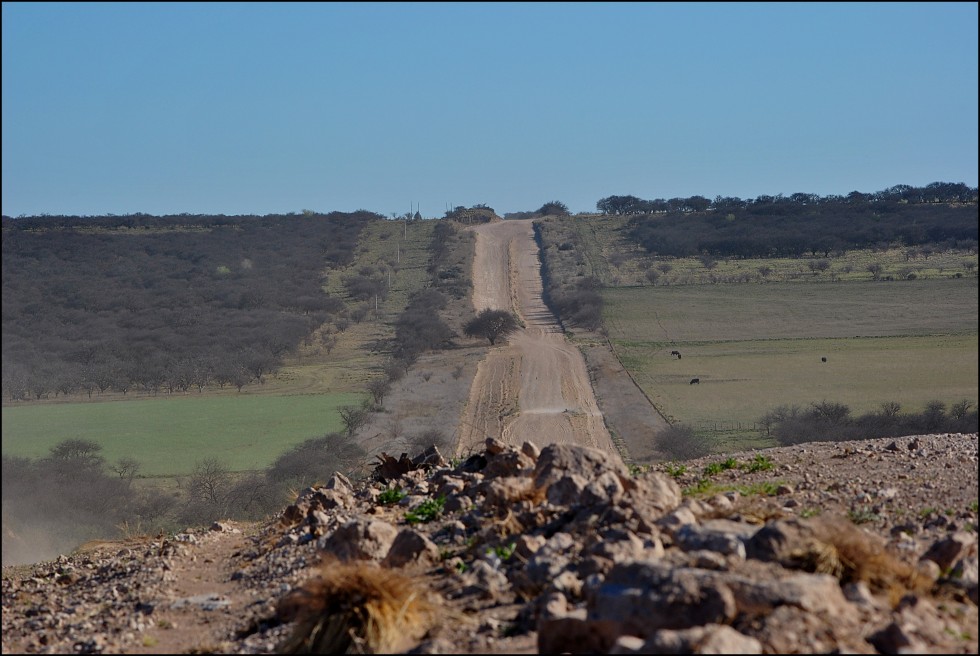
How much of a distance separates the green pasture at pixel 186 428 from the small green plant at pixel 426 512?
1359cm

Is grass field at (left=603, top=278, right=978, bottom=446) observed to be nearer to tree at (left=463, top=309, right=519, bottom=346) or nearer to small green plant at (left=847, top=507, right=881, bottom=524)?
tree at (left=463, top=309, right=519, bottom=346)

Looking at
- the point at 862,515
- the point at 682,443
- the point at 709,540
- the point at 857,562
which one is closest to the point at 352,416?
the point at 682,443

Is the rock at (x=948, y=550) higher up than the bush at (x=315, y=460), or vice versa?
the rock at (x=948, y=550)

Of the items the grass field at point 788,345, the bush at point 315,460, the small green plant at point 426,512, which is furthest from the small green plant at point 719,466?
the bush at point 315,460

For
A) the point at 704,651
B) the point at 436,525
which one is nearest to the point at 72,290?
the point at 436,525

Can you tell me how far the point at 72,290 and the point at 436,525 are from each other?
105 ft

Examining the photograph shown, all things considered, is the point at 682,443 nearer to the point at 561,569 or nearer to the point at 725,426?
the point at 725,426

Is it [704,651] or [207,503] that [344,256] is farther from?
[704,651]

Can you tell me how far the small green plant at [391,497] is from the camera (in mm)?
8961

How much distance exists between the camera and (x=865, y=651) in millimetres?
4141

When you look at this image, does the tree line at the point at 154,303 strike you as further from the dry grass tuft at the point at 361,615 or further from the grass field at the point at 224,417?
the dry grass tuft at the point at 361,615

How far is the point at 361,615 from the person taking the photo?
518cm

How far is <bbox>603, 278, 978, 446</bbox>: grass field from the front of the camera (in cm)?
2516

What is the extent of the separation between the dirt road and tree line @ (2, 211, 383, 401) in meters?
7.95
